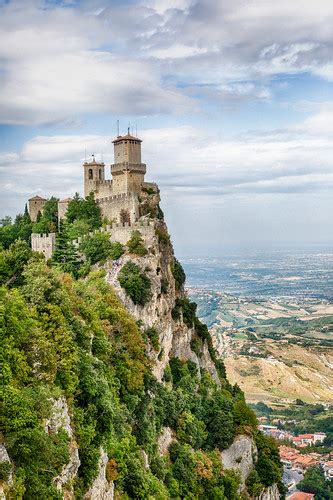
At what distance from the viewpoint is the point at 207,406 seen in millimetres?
46281

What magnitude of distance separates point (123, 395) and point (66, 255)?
680 inches

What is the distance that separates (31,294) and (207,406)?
79.2 feet

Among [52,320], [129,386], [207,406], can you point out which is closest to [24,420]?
[52,320]

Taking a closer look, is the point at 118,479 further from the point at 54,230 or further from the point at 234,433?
the point at 54,230

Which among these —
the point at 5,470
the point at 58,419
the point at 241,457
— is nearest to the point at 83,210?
the point at 241,457

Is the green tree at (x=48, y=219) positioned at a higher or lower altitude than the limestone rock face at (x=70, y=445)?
higher

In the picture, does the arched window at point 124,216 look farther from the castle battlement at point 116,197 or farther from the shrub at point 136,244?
the shrub at point 136,244

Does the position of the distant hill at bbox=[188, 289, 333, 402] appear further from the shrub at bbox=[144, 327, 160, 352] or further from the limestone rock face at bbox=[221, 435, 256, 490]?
the shrub at bbox=[144, 327, 160, 352]

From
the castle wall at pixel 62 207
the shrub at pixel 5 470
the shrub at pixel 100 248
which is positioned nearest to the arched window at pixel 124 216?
the shrub at pixel 100 248

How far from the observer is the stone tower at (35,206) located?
182 ft

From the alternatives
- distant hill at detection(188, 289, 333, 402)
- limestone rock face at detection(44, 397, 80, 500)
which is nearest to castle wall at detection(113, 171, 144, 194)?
limestone rock face at detection(44, 397, 80, 500)

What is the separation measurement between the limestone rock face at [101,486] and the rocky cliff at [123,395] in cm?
6

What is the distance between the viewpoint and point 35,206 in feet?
183

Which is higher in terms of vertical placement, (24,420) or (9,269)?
(9,269)
